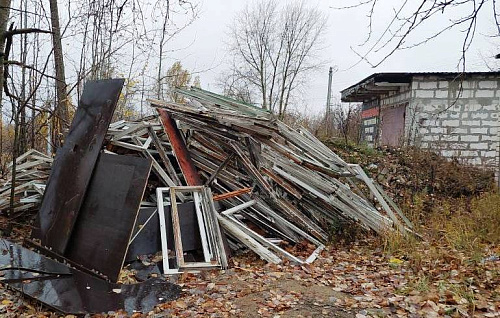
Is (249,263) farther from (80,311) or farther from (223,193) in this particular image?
(80,311)

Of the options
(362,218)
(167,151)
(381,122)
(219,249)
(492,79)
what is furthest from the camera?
(381,122)

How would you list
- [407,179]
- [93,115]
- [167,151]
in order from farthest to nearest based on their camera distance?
[407,179]
[167,151]
[93,115]

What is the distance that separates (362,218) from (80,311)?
4.15m

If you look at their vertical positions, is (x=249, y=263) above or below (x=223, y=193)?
below

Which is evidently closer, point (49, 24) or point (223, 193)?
point (223, 193)

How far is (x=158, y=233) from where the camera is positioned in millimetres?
5320

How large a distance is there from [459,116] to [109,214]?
32.1 ft

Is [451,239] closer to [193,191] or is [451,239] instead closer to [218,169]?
[218,169]

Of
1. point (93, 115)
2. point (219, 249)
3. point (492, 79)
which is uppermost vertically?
point (492, 79)

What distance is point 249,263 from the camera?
211 inches

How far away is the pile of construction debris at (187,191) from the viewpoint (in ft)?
16.3

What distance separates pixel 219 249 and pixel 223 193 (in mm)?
1287

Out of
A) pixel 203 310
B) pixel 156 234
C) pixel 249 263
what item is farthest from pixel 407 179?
pixel 203 310

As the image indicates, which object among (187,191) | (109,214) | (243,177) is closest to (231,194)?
(243,177)
